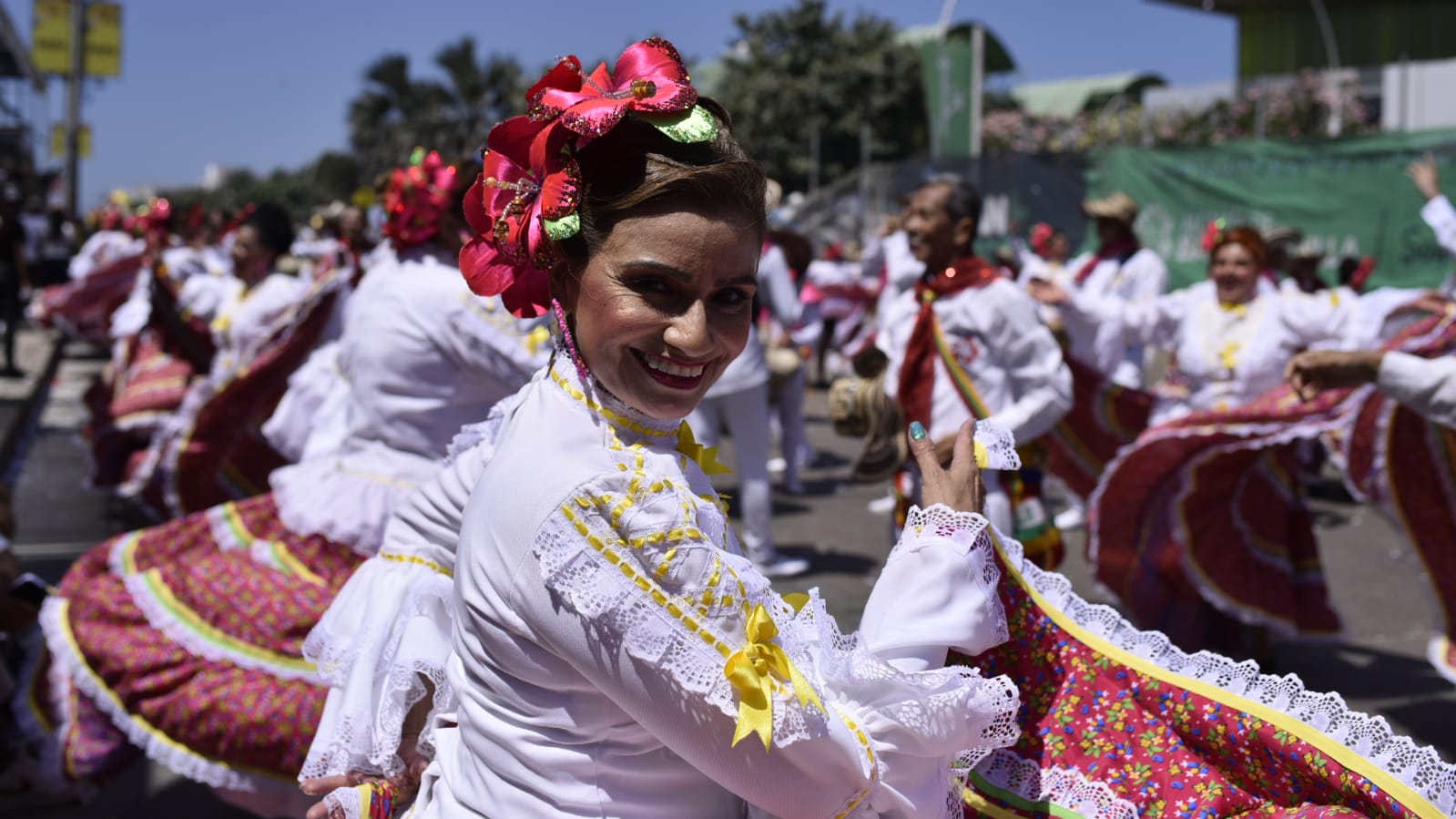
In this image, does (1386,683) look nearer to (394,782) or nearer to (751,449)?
(751,449)

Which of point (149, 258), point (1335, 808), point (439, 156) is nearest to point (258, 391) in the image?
point (439, 156)

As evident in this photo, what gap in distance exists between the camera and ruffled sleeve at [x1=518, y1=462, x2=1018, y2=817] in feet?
5.03

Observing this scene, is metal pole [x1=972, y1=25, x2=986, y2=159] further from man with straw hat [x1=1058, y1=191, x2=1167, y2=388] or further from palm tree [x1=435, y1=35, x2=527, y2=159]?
palm tree [x1=435, y1=35, x2=527, y2=159]

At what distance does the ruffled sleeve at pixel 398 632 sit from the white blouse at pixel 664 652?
337 millimetres

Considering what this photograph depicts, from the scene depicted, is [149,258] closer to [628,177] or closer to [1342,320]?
[1342,320]

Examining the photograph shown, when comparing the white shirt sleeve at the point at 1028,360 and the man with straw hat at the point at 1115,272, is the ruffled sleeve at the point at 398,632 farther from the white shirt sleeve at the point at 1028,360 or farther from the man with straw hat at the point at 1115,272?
the man with straw hat at the point at 1115,272

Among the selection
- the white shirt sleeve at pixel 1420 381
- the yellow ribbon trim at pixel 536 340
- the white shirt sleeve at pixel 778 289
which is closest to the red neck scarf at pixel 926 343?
the white shirt sleeve at pixel 1420 381

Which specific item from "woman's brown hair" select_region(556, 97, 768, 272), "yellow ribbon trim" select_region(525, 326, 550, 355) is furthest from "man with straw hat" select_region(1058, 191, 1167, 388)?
"woman's brown hair" select_region(556, 97, 768, 272)

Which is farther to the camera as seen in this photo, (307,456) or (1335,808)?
(307,456)

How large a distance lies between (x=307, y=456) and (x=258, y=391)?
1600 millimetres

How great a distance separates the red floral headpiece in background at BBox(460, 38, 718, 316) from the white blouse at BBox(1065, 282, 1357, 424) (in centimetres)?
510

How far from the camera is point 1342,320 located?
633 centimetres

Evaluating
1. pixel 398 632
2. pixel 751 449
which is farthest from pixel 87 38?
pixel 398 632

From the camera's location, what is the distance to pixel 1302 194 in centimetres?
1366
